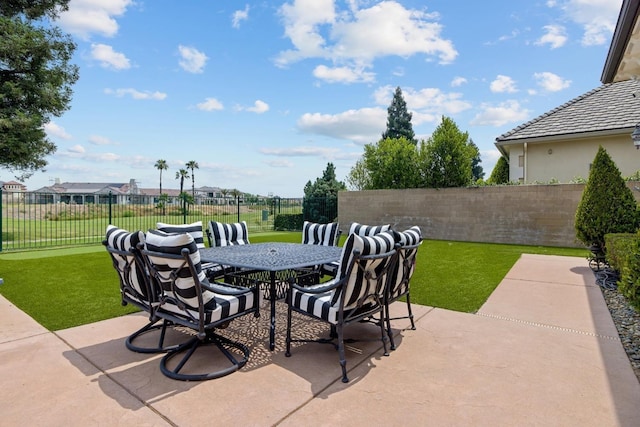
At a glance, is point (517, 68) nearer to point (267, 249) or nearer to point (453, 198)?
point (453, 198)

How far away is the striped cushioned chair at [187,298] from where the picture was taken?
2551mm

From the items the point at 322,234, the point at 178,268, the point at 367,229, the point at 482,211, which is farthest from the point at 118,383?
the point at 482,211

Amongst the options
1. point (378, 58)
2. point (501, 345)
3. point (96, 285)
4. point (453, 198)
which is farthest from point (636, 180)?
point (96, 285)

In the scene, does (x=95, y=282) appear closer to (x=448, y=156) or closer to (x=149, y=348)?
(x=149, y=348)

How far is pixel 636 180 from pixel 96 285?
13.0 meters

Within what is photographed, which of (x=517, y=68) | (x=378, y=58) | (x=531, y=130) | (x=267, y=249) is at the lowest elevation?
(x=267, y=249)

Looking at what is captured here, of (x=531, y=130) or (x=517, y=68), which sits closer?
(x=517, y=68)

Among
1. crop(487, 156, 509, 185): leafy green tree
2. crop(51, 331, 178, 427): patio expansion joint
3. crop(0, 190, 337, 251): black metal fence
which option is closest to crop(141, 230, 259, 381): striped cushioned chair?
crop(51, 331, 178, 427): patio expansion joint

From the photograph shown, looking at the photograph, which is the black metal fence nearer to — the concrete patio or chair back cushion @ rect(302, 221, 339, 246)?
chair back cushion @ rect(302, 221, 339, 246)

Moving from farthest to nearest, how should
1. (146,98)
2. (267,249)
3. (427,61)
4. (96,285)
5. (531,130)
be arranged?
(531,130) → (146,98) → (427,61) → (96,285) → (267,249)

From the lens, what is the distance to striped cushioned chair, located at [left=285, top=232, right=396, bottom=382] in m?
2.70

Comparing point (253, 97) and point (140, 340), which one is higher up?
point (253, 97)

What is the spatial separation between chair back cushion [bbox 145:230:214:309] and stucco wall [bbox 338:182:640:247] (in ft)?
37.8

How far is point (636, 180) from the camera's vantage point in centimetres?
939
